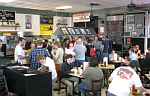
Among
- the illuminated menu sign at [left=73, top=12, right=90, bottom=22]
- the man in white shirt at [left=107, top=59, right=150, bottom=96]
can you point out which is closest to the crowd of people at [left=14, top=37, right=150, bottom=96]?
the man in white shirt at [left=107, top=59, right=150, bottom=96]

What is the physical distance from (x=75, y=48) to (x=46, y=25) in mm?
6921

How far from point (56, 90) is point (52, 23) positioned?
9675 mm

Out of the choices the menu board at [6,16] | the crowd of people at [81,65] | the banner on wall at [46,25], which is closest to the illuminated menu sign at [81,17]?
the banner on wall at [46,25]

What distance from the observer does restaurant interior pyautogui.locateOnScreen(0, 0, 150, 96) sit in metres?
4.30

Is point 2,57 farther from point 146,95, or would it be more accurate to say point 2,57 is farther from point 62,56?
point 146,95

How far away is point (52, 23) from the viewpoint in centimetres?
1595

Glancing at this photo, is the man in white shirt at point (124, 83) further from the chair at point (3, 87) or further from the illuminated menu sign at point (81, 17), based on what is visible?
the illuminated menu sign at point (81, 17)

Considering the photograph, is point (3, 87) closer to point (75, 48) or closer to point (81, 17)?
point (75, 48)

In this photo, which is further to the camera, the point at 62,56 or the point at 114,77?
the point at 62,56

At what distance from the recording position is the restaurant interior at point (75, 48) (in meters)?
4.30

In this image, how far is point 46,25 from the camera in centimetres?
1562

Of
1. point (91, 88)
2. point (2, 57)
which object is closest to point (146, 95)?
point (91, 88)

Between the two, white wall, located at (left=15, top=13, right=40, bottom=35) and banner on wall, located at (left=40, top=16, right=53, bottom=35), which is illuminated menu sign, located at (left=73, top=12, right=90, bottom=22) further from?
white wall, located at (left=15, top=13, right=40, bottom=35)

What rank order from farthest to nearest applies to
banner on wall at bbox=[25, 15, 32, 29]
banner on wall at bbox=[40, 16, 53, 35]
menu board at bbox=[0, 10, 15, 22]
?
banner on wall at bbox=[40, 16, 53, 35] → banner on wall at bbox=[25, 15, 32, 29] → menu board at bbox=[0, 10, 15, 22]
